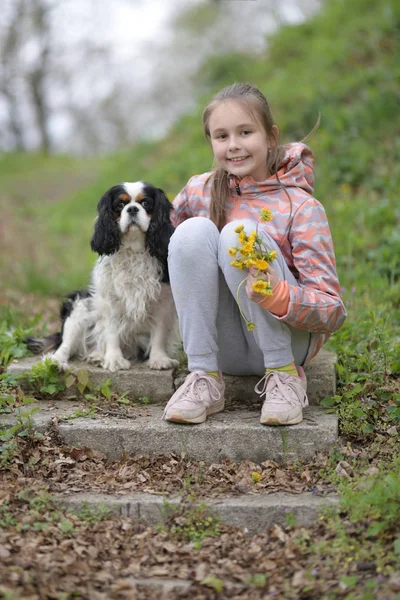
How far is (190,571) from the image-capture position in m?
2.18

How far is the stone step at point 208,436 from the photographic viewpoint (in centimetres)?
273

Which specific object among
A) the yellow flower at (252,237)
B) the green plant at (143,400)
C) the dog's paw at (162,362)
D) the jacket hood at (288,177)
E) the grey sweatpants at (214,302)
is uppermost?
the jacket hood at (288,177)

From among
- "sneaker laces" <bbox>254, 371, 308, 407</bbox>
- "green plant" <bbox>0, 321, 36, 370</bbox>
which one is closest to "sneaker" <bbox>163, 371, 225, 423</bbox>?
"sneaker laces" <bbox>254, 371, 308, 407</bbox>

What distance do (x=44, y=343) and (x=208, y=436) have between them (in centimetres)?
124

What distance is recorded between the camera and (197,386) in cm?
282

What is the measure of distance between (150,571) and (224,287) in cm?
121

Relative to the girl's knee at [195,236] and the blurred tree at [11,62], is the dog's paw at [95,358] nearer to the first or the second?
the girl's knee at [195,236]

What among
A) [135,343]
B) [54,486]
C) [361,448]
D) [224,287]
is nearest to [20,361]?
[135,343]

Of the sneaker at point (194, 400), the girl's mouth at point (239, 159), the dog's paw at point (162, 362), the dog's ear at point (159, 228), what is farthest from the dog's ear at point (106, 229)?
the sneaker at point (194, 400)

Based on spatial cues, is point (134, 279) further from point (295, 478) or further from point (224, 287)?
point (295, 478)

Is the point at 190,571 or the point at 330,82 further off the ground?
the point at 330,82

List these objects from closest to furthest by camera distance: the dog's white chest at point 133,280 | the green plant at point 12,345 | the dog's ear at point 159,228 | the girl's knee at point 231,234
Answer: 1. the girl's knee at point 231,234
2. the dog's ear at point 159,228
3. the dog's white chest at point 133,280
4. the green plant at point 12,345

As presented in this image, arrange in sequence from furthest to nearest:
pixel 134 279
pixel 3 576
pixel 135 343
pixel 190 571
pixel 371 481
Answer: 1. pixel 135 343
2. pixel 134 279
3. pixel 371 481
4. pixel 190 571
5. pixel 3 576

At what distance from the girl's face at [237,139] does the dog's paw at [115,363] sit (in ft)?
3.60
